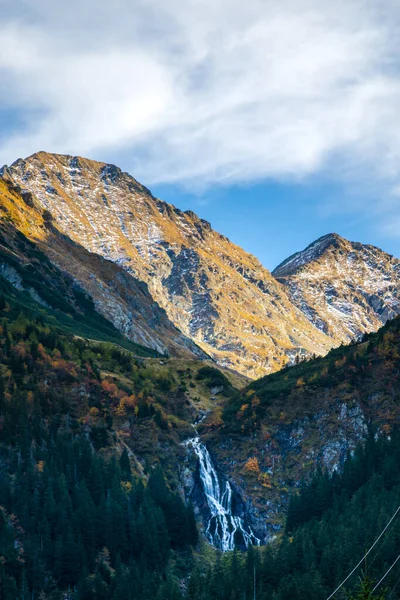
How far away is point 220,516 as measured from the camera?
180375 mm

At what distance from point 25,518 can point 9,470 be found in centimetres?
1766

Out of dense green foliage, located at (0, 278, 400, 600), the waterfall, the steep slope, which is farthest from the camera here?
the steep slope

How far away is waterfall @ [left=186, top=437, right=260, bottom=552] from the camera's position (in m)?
172

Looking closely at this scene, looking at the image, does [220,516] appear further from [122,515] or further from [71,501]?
[71,501]

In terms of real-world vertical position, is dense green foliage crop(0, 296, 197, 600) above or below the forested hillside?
above

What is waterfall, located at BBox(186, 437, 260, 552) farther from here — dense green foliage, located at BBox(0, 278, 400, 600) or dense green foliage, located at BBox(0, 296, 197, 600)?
dense green foliage, located at BBox(0, 296, 197, 600)

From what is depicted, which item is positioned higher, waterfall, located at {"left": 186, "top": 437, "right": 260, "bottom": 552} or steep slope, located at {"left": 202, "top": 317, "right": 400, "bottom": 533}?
steep slope, located at {"left": 202, "top": 317, "right": 400, "bottom": 533}

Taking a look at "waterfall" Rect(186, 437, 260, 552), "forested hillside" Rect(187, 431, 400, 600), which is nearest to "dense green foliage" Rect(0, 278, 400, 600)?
"forested hillside" Rect(187, 431, 400, 600)

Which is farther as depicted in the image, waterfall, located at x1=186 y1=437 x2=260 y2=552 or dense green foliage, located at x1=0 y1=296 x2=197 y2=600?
waterfall, located at x1=186 y1=437 x2=260 y2=552

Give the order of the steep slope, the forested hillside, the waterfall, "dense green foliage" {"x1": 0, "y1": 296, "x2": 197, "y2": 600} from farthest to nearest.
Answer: the steep slope < the waterfall < "dense green foliage" {"x1": 0, "y1": 296, "x2": 197, "y2": 600} < the forested hillside

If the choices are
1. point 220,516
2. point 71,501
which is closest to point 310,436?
point 220,516

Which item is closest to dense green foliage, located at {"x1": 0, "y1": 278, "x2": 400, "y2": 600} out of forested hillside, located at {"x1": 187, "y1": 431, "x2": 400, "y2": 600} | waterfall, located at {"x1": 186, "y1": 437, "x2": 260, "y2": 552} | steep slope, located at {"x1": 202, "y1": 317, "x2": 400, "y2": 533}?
forested hillside, located at {"x1": 187, "y1": 431, "x2": 400, "y2": 600}

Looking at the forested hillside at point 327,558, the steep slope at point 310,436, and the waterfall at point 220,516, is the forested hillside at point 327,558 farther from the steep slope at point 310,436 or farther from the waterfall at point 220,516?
the steep slope at point 310,436

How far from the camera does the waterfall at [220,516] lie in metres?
172
